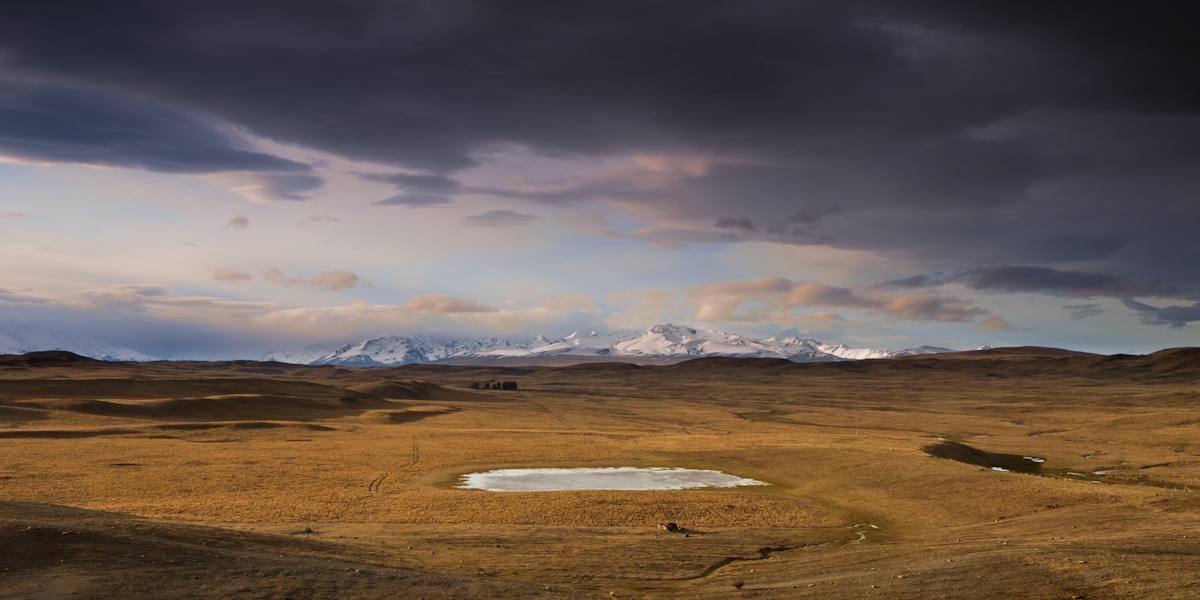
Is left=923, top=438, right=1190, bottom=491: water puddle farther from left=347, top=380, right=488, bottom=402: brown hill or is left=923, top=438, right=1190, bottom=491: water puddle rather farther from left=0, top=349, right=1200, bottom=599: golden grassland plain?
left=347, top=380, right=488, bottom=402: brown hill

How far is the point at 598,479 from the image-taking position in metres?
43.7

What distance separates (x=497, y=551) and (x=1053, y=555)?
1712cm

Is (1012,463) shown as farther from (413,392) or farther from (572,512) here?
(413,392)

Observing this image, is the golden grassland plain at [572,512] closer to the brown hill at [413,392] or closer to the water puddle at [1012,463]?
the water puddle at [1012,463]

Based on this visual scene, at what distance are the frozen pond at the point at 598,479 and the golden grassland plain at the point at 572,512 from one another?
1.93 meters

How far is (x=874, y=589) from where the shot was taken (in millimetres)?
17344

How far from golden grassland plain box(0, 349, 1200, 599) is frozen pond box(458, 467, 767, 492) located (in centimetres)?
193

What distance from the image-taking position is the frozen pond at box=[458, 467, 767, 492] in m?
40.5

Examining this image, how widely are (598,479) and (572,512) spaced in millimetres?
11824

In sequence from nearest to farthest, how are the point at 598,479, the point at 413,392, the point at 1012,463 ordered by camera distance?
the point at 598,479, the point at 1012,463, the point at 413,392

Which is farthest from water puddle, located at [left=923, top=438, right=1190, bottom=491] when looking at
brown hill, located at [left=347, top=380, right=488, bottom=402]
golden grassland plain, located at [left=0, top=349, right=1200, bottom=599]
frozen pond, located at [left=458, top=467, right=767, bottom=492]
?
brown hill, located at [left=347, top=380, right=488, bottom=402]

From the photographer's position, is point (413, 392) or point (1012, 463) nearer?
point (1012, 463)

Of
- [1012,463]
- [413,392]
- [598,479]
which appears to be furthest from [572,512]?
[413,392]

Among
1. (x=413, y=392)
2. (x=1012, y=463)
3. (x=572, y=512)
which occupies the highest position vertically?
(x=572, y=512)
